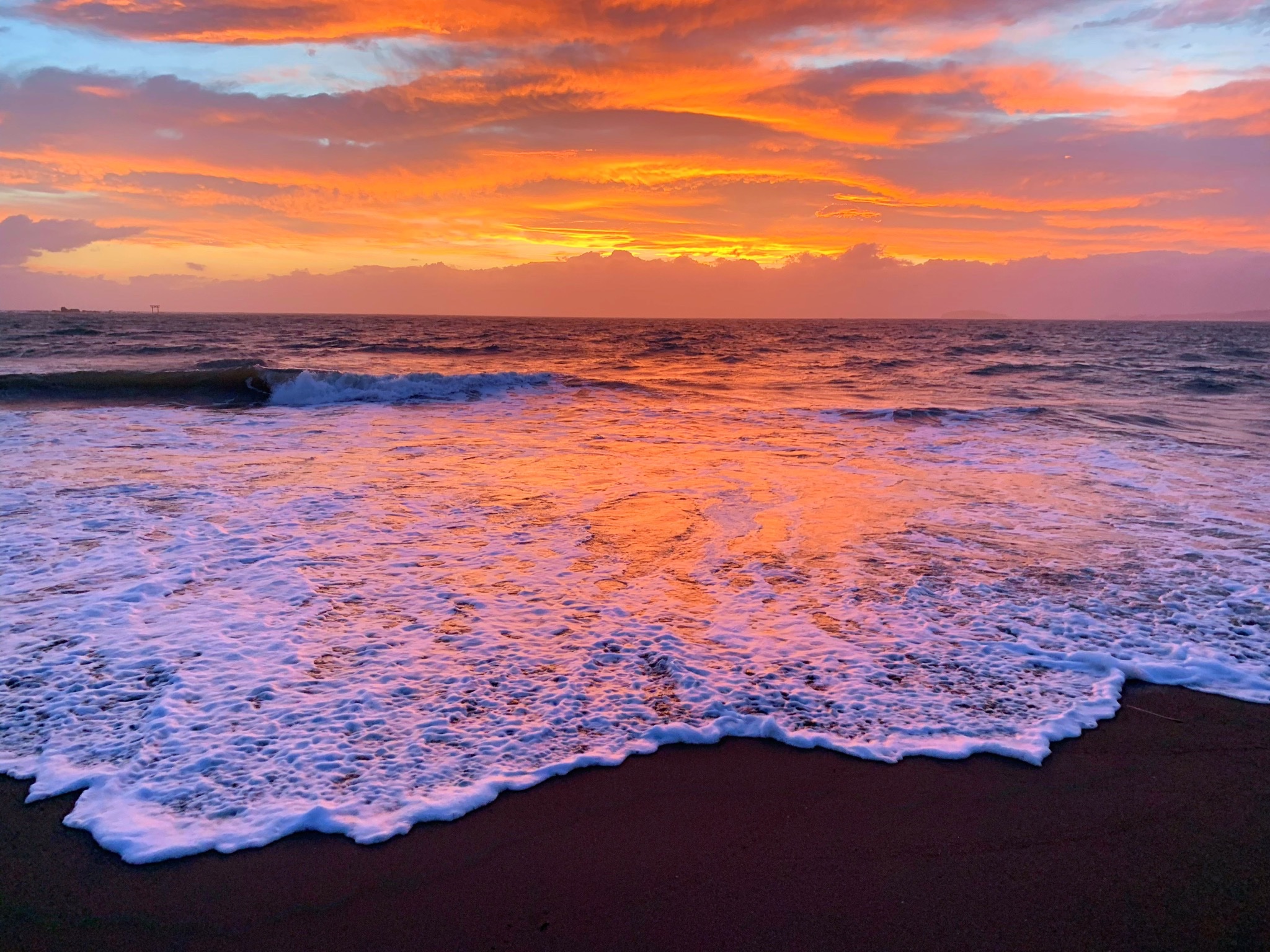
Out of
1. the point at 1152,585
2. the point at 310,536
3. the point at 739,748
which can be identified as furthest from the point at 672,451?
the point at 739,748

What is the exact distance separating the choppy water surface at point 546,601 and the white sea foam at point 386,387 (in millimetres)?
5125

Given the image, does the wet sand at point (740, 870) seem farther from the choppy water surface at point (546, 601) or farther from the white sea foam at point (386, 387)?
the white sea foam at point (386, 387)

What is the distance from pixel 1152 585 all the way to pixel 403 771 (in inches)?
223

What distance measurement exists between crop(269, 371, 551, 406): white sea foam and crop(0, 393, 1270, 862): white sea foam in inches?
344

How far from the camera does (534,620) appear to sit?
5.05 metres

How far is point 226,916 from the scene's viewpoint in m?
2.71

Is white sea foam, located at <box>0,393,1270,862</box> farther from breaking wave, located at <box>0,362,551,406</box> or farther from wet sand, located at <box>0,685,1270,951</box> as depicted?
breaking wave, located at <box>0,362,551,406</box>

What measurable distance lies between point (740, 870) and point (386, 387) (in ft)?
60.5

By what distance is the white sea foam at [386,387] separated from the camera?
1855cm

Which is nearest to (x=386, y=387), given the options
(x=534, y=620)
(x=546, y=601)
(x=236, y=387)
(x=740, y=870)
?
(x=236, y=387)

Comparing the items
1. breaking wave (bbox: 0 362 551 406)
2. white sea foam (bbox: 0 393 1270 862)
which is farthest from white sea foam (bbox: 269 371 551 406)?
white sea foam (bbox: 0 393 1270 862)

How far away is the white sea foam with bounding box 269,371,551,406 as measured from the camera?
1855 cm

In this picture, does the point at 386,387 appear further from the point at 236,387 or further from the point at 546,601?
the point at 546,601

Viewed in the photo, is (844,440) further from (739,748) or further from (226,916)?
(226,916)
